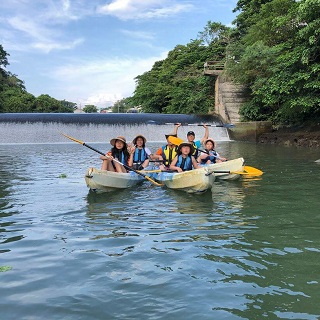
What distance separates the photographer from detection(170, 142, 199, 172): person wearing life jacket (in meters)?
8.52

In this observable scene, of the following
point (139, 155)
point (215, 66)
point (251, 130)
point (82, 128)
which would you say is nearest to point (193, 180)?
point (139, 155)

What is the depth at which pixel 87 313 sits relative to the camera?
10.9 feet

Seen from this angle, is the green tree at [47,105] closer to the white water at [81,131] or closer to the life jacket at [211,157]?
the white water at [81,131]

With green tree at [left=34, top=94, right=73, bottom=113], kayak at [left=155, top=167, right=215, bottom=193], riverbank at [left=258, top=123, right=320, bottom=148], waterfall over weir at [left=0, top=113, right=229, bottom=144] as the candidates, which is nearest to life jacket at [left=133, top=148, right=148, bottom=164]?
kayak at [left=155, top=167, right=215, bottom=193]

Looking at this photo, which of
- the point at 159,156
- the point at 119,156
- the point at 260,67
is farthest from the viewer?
the point at 260,67

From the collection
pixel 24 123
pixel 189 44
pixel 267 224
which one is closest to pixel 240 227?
pixel 267 224

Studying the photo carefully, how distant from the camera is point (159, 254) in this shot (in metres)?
4.59

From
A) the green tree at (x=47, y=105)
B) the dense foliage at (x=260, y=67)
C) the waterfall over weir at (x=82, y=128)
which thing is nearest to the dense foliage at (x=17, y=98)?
the green tree at (x=47, y=105)

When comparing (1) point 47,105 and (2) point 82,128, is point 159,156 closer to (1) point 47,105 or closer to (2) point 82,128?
(2) point 82,128

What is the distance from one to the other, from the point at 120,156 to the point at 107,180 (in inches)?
39.5

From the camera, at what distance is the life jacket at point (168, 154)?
9516mm

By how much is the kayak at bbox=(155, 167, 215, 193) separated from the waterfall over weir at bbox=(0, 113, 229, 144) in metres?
14.2

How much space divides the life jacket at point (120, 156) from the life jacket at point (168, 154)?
1.02m

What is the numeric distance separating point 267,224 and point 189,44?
129 ft
